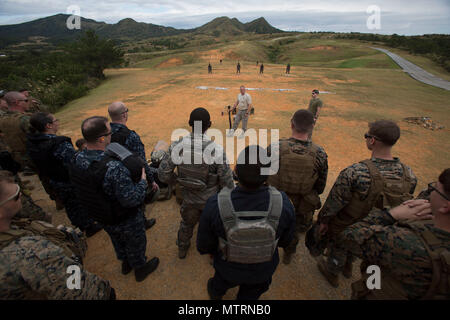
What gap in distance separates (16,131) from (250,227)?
502cm

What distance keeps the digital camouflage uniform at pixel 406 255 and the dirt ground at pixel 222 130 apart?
153 cm

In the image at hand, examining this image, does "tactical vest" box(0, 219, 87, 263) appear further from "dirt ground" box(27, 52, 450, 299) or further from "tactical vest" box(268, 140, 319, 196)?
"tactical vest" box(268, 140, 319, 196)

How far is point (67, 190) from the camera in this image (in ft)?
11.6

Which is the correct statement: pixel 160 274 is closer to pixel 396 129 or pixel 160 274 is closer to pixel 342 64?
pixel 396 129

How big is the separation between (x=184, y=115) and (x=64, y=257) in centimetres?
1019

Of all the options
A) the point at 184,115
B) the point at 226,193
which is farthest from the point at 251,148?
the point at 184,115

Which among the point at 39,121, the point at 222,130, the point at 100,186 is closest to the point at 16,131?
the point at 39,121

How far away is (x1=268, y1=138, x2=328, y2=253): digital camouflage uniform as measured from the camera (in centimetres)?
279

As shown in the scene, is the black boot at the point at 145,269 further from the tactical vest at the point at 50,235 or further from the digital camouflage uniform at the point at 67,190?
the digital camouflage uniform at the point at 67,190

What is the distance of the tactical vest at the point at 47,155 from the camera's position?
3.16 metres

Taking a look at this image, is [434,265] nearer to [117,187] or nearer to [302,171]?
[302,171]

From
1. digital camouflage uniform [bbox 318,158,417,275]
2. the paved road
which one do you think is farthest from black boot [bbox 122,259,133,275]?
the paved road

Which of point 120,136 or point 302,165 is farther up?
point 120,136

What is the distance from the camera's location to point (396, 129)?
2324 mm
